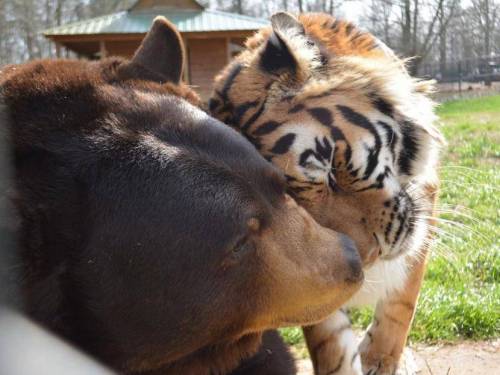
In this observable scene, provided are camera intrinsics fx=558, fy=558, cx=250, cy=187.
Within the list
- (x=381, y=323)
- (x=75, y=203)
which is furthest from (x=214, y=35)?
(x=75, y=203)

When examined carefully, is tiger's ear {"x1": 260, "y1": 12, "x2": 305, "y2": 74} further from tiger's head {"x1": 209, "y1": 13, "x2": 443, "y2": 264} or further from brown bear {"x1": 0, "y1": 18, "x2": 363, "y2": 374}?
brown bear {"x1": 0, "y1": 18, "x2": 363, "y2": 374}

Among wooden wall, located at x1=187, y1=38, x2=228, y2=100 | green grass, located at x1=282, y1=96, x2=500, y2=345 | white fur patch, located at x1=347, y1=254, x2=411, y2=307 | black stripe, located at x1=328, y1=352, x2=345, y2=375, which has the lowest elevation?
green grass, located at x1=282, y1=96, x2=500, y2=345

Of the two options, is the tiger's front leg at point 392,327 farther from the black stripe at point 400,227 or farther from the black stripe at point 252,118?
the black stripe at point 252,118

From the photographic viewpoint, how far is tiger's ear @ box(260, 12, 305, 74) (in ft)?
6.98

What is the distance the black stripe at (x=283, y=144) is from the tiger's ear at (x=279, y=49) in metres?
0.28

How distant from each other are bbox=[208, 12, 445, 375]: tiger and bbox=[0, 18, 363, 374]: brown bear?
38cm

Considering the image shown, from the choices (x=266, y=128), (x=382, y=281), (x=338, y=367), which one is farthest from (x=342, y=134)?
(x=338, y=367)

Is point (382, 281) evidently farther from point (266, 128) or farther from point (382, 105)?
point (266, 128)

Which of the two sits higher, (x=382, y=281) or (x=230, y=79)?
(x=230, y=79)

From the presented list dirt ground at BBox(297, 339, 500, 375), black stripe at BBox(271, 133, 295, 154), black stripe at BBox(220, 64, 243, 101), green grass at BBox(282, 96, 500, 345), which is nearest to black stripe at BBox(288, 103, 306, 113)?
black stripe at BBox(271, 133, 295, 154)

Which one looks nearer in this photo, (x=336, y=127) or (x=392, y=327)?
(x=336, y=127)

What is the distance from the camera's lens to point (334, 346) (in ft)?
8.18

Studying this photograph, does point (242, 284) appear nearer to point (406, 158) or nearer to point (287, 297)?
point (287, 297)

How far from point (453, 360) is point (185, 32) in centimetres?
1511
